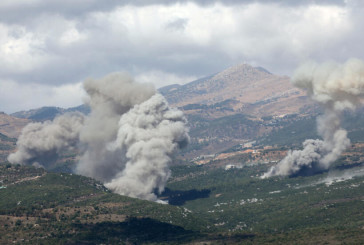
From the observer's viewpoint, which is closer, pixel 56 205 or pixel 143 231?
pixel 143 231

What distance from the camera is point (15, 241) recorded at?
495ft

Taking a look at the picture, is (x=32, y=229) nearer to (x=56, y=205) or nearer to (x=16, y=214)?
(x=16, y=214)

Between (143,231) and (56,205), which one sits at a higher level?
(56,205)

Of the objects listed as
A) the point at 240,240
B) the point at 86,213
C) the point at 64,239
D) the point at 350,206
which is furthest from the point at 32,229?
the point at 350,206

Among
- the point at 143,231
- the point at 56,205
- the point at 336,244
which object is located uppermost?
the point at 56,205

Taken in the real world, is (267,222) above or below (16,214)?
below

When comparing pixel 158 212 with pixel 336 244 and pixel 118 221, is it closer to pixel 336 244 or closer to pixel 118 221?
pixel 118 221

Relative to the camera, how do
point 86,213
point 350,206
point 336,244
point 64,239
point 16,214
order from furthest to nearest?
1. point 350,206
2. point 86,213
3. point 16,214
4. point 64,239
5. point 336,244

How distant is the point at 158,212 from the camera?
630 feet

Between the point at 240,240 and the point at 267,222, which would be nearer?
the point at 240,240

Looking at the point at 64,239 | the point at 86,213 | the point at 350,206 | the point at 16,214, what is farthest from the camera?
the point at 350,206

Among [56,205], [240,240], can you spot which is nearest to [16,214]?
[56,205]

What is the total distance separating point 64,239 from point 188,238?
31.1m

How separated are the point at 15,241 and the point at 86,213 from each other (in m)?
33.7
